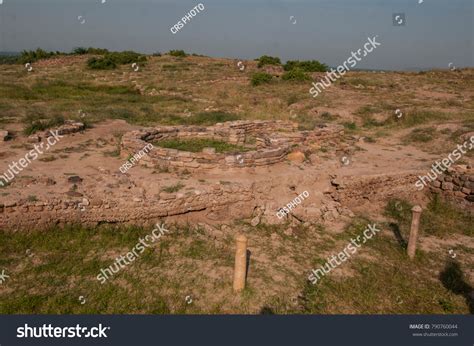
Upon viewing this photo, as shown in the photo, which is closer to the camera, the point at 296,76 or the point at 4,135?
the point at 4,135

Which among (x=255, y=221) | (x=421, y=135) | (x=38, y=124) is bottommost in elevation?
(x=255, y=221)

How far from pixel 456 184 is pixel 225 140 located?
6.34m

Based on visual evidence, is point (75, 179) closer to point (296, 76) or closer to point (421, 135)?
point (421, 135)

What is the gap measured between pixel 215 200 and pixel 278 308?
3.09m

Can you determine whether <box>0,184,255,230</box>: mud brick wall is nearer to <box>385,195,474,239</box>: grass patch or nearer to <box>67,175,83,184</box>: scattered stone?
<box>67,175,83,184</box>: scattered stone

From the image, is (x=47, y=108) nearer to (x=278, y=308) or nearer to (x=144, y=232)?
(x=144, y=232)

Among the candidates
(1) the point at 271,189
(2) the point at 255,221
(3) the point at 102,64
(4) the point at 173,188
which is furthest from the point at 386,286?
(3) the point at 102,64

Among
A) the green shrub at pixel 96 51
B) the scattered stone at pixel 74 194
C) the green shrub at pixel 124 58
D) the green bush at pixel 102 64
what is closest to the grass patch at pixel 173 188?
the scattered stone at pixel 74 194

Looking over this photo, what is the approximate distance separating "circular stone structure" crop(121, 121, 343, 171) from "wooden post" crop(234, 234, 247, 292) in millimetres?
3724

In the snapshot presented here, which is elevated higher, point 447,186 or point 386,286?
point 447,186

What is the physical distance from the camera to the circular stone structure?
884cm

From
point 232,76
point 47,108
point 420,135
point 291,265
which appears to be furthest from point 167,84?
point 291,265

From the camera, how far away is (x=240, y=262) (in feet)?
17.5

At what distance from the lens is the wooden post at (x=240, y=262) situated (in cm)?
529
